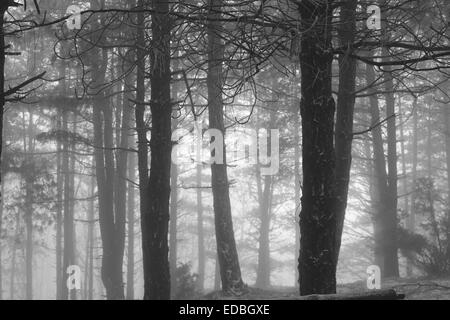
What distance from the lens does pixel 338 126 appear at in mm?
9367

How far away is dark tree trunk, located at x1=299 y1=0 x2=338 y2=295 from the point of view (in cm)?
502

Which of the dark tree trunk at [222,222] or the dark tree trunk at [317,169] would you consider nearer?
the dark tree trunk at [317,169]

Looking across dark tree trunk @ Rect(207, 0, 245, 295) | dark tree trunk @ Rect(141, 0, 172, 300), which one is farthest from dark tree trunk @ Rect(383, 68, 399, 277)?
dark tree trunk @ Rect(141, 0, 172, 300)

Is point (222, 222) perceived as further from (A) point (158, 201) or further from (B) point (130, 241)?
(B) point (130, 241)

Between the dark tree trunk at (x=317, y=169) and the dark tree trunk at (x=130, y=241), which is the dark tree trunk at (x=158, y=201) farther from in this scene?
the dark tree trunk at (x=130, y=241)

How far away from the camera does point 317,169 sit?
5.07 meters

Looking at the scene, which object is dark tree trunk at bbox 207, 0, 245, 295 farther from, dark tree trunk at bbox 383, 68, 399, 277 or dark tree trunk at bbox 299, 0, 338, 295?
dark tree trunk at bbox 299, 0, 338, 295

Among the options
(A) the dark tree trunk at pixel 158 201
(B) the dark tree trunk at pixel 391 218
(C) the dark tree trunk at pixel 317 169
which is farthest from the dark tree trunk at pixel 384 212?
(C) the dark tree trunk at pixel 317 169

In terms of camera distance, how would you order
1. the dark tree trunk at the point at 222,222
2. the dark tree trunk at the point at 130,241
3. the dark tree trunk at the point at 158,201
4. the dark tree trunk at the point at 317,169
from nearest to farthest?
the dark tree trunk at the point at 317,169, the dark tree trunk at the point at 158,201, the dark tree trunk at the point at 222,222, the dark tree trunk at the point at 130,241

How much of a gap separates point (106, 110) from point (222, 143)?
5.33 metres

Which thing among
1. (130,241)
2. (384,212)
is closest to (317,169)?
(384,212)

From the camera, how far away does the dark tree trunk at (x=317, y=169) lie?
5.02 m
